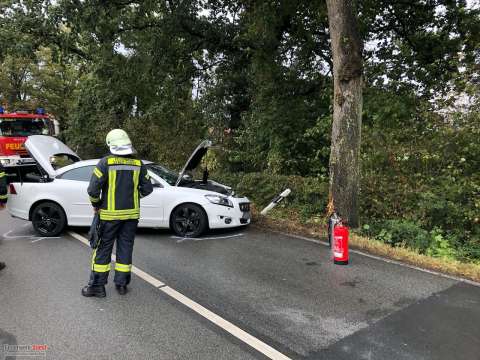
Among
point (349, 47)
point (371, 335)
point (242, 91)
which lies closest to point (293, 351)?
point (371, 335)

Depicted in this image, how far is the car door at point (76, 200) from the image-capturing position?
723 centimetres

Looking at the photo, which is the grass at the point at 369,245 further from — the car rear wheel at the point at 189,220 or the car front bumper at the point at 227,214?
the car rear wheel at the point at 189,220

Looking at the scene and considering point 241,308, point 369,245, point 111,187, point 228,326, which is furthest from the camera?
point 369,245

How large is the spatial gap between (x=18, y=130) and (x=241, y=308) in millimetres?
13565

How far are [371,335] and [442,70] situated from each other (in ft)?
31.8

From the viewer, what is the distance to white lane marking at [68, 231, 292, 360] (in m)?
3.32

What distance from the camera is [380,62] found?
1147 centimetres

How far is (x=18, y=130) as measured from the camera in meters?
14.3

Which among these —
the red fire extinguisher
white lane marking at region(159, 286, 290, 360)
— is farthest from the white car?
white lane marking at region(159, 286, 290, 360)

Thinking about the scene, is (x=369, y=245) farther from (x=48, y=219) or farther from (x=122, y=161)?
(x=48, y=219)

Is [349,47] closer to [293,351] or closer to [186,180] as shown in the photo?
[186,180]

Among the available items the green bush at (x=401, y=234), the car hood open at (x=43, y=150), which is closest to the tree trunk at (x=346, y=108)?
the green bush at (x=401, y=234)

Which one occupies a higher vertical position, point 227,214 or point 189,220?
point 227,214

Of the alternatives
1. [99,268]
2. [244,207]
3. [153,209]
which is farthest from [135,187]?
→ [244,207]
